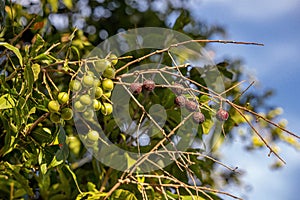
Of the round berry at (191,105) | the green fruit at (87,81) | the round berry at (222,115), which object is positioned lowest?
the round berry at (222,115)

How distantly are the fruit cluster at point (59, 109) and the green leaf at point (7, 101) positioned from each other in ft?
0.18

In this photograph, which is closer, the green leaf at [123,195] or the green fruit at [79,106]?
the green fruit at [79,106]

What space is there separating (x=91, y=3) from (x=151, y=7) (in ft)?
0.80

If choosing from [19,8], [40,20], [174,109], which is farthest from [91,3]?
[174,109]

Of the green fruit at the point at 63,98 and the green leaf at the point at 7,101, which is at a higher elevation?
the green fruit at the point at 63,98

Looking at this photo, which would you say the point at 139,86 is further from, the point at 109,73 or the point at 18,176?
the point at 18,176

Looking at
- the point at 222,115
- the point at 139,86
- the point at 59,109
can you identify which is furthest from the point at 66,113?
the point at 222,115

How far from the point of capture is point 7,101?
2.61 feet

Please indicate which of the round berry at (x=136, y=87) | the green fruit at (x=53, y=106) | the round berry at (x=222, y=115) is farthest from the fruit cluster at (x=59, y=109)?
the round berry at (x=222, y=115)

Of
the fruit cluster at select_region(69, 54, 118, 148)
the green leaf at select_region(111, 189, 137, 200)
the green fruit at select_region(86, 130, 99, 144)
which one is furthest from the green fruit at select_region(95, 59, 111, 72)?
the green leaf at select_region(111, 189, 137, 200)

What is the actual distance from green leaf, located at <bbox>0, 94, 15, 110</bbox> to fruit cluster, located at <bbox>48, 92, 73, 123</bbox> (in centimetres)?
6

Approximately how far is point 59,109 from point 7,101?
0.08m

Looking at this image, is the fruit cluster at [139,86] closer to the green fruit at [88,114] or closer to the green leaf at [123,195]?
the green fruit at [88,114]

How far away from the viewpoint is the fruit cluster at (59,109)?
80 centimetres
